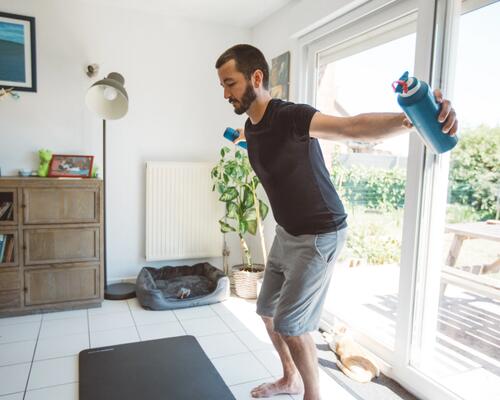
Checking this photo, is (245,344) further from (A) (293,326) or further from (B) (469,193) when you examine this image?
(B) (469,193)

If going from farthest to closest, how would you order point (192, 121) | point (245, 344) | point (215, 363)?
1. point (192, 121)
2. point (245, 344)
3. point (215, 363)

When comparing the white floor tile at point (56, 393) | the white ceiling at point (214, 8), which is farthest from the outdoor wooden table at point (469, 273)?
the white ceiling at point (214, 8)

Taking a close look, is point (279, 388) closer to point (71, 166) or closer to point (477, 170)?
point (477, 170)

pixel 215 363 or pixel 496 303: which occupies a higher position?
pixel 496 303

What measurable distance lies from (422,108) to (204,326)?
221 cm

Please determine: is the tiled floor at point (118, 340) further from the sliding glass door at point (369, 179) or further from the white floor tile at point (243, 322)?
the sliding glass door at point (369, 179)

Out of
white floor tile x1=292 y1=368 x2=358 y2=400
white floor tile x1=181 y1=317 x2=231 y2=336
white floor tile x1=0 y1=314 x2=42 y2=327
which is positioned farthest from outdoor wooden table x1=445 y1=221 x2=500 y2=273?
white floor tile x1=0 y1=314 x2=42 y2=327

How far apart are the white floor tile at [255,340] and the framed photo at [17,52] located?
243cm

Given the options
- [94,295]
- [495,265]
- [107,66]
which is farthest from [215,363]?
[107,66]

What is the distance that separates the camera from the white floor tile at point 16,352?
2.21 m

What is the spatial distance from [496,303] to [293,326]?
0.89 m

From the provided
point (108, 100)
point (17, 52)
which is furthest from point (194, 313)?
point (17, 52)

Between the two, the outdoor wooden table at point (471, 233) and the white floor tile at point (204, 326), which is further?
the white floor tile at point (204, 326)

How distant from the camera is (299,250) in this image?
5.26 feet
